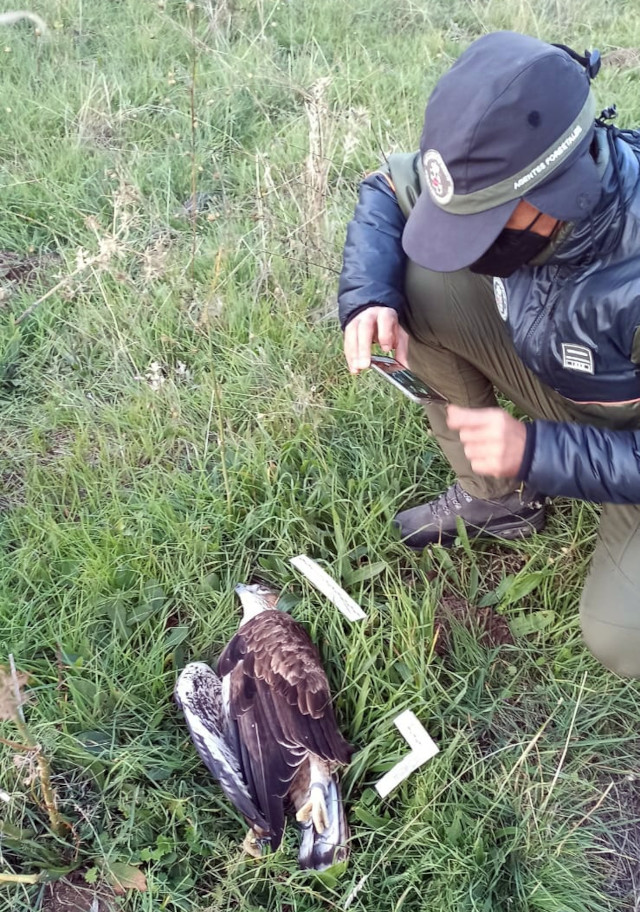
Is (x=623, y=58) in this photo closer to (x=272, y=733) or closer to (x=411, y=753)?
(x=411, y=753)

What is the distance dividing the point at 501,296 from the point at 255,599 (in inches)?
40.7

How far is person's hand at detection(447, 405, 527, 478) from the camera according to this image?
1.49 metres

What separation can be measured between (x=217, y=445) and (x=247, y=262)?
895mm

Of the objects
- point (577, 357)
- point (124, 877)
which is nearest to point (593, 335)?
point (577, 357)

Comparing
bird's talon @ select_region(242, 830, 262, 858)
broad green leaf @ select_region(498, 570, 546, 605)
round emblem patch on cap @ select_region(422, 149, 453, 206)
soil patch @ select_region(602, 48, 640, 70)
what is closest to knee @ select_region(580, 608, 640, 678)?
broad green leaf @ select_region(498, 570, 546, 605)

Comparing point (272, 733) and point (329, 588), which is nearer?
point (272, 733)

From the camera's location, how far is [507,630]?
6.69 ft

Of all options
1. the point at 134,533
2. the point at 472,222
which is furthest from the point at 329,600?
the point at 472,222

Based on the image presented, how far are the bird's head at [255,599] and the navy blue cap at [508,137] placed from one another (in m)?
1.04

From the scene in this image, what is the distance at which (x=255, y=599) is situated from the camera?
1.96 m

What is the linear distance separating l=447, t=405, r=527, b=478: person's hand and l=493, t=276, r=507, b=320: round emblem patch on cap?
409mm

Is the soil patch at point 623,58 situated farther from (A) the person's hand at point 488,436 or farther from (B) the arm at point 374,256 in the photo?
(A) the person's hand at point 488,436

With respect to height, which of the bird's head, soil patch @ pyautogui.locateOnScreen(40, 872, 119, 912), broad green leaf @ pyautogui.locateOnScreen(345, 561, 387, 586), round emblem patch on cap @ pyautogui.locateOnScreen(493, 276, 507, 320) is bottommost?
soil patch @ pyautogui.locateOnScreen(40, 872, 119, 912)

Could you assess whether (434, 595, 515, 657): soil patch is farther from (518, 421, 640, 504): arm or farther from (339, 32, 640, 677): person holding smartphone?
(518, 421, 640, 504): arm
